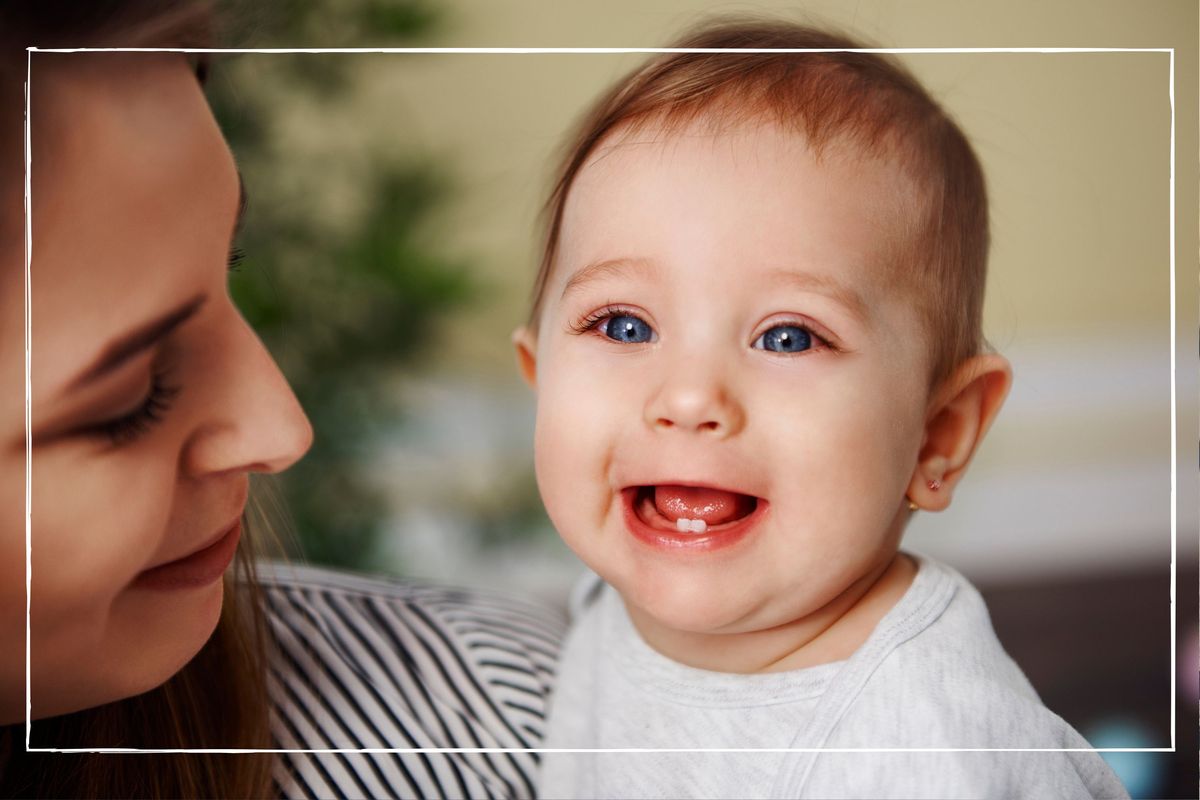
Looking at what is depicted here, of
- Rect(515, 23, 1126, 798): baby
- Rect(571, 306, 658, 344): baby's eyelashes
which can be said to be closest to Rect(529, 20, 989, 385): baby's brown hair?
Rect(515, 23, 1126, 798): baby

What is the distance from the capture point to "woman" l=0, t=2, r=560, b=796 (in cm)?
68

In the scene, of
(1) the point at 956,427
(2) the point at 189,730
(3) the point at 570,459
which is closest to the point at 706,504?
(3) the point at 570,459

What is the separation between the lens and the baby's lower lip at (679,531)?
761mm

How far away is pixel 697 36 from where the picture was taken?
0.84 m

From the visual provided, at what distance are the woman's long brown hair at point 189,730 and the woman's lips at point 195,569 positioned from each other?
0.22 feet

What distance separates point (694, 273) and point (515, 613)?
1.40ft

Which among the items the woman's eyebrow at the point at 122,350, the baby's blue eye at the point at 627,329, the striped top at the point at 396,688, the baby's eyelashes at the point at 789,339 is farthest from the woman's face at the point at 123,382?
the baby's eyelashes at the point at 789,339

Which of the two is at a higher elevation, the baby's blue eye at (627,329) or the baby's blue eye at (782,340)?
the baby's blue eye at (627,329)

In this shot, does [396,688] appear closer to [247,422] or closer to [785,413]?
[247,422]

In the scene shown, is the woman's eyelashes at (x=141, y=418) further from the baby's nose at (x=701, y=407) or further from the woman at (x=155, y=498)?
the baby's nose at (x=701, y=407)

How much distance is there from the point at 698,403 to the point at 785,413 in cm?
6

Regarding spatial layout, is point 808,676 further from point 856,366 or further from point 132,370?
point 132,370

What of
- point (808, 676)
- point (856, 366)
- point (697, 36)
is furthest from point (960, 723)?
point (697, 36)

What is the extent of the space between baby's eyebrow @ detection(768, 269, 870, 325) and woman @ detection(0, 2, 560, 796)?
359 millimetres
